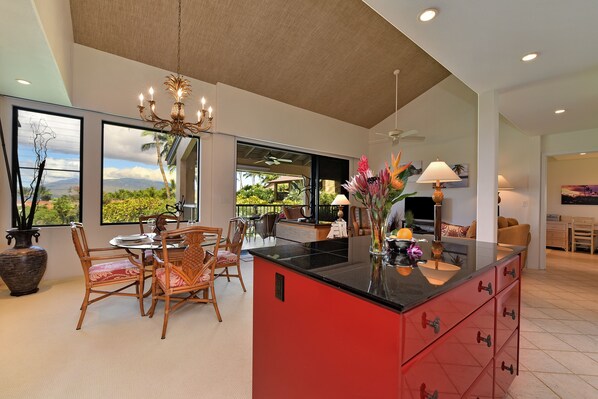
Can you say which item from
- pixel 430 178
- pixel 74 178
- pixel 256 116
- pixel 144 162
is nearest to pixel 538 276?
pixel 430 178

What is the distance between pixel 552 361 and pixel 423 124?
5805mm

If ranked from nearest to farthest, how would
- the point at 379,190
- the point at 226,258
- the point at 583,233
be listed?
1. the point at 379,190
2. the point at 226,258
3. the point at 583,233

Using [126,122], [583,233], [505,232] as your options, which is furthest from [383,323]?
[583,233]

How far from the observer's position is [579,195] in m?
6.53

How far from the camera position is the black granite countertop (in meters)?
0.89

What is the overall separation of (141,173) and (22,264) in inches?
76.8

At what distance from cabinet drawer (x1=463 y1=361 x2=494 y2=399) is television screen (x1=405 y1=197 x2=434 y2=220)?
541 cm

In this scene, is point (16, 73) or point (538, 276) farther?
point (538, 276)

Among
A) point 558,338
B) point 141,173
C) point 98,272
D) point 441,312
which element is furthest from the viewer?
point 141,173

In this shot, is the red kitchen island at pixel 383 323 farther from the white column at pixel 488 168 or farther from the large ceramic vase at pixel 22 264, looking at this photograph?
the large ceramic vase at pixel 22 264

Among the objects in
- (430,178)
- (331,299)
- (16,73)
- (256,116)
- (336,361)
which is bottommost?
(336,361)

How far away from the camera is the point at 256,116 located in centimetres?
525

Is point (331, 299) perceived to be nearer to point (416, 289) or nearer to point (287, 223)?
point (416, 289)

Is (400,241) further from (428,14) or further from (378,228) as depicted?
(428,14)
